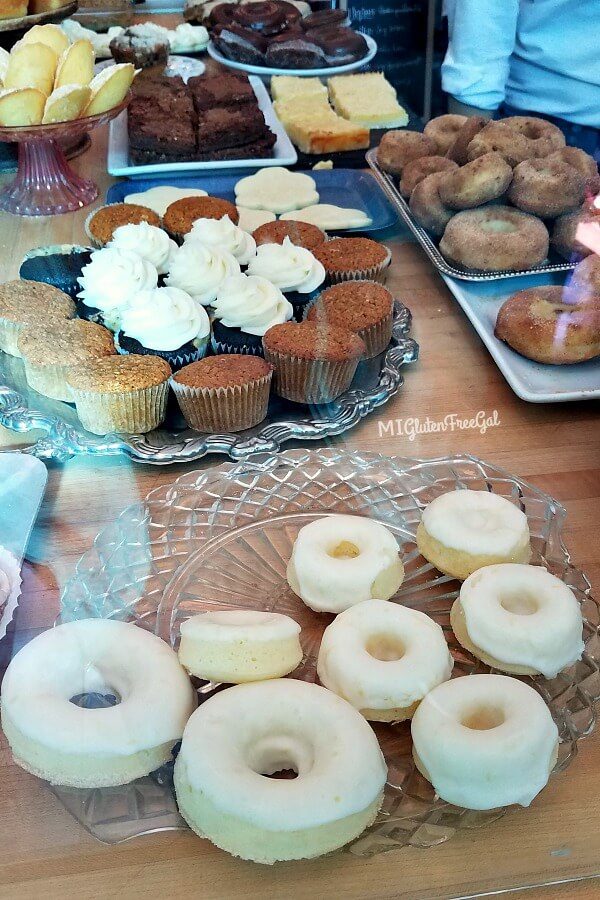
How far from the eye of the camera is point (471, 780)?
1.86 ft

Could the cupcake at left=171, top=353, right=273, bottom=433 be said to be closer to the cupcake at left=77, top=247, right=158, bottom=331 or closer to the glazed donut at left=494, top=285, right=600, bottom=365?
the cupcake at left=77, top=247, right=158, bottom=331

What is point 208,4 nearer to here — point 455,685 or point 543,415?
point 543,415

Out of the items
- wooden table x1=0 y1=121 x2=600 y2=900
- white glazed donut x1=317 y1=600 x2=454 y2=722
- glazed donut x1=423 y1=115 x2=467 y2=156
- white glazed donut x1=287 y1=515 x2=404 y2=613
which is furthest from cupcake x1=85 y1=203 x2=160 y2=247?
white glazed donut x1=317 y1=600 x2=454 y2=722

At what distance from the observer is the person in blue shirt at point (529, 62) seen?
979mm

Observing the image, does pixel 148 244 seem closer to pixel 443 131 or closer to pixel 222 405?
pixel 222 405

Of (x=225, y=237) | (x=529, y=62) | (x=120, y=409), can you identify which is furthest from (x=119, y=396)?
(x=529, y=62)

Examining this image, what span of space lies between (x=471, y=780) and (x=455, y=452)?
41cm

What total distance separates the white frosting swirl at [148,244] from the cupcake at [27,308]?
11 cm

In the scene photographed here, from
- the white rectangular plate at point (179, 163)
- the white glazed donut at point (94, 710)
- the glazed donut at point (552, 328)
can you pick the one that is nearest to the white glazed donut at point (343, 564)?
the white glazed donut at point (94, 710)

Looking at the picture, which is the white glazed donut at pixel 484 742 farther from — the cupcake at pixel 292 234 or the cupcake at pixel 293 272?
the cupcake at pixel 292 234

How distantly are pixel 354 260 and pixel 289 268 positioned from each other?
0.12m

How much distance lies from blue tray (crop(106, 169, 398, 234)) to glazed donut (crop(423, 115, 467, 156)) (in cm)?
11

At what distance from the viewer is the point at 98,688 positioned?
63 centimetres

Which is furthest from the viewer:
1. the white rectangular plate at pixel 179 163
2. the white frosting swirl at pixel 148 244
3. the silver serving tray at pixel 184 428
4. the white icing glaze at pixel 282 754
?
the white rectangular plate at pixel 179 163
